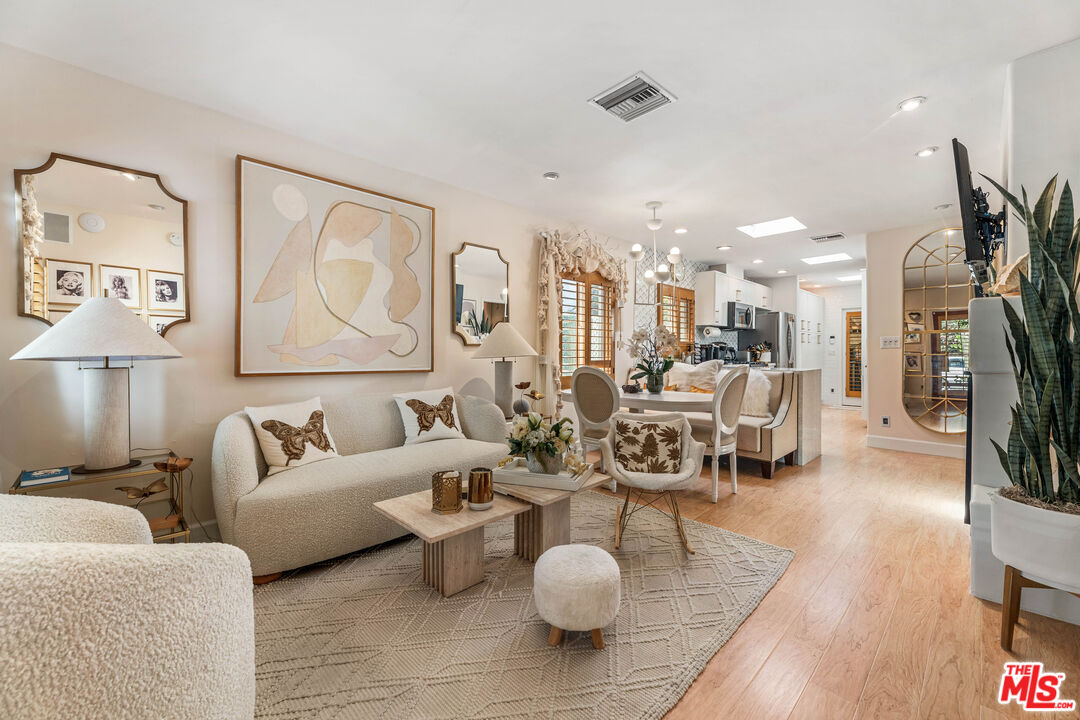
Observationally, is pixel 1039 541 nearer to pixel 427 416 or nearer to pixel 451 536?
pixel 451 536

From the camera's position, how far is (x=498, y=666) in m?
1.64

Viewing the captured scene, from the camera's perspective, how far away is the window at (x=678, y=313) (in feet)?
20.8

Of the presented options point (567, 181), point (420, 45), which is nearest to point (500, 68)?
point (420, 45)

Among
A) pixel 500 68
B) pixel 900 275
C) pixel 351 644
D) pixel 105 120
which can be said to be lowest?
pixel 351 644

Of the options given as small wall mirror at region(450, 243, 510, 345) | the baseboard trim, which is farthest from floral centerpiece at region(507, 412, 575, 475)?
the baseboard trim

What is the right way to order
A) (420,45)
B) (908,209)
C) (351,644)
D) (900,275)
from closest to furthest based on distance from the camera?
(351,644), (420,45), (908,209), (900,275)

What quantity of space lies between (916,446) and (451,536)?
546 cm

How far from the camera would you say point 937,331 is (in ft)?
16.2

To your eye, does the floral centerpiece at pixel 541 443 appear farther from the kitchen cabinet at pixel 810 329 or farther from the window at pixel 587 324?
the kitchen cabinet at pixel 810 329

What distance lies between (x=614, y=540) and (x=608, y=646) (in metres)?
0.94

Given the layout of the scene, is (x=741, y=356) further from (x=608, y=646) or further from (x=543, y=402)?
(x=608, y=646)

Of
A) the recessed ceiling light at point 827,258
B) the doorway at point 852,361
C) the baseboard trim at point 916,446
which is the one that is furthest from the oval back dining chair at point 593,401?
→ the doorway at point 852,361

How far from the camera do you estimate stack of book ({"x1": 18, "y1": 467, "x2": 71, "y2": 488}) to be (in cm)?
193

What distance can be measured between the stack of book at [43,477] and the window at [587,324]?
380 cm
